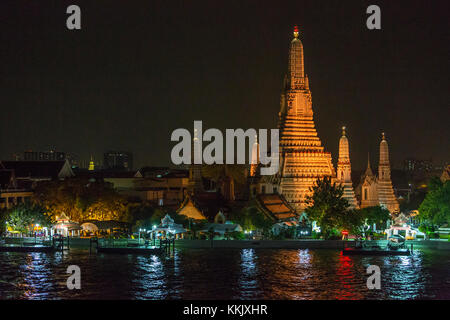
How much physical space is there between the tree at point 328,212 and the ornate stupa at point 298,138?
13955 mm

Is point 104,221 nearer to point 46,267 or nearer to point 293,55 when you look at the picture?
point 46,267

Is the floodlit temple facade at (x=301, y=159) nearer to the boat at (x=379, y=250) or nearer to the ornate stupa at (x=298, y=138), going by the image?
the ornate stupa at (x=298, y=138)

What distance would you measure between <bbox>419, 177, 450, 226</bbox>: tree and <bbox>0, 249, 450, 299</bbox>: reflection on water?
7.64 metres

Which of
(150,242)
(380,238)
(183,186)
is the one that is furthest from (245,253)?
(183,186)

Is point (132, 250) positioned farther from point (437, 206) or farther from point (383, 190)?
point (383, 190)

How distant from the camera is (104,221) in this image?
75.6 meters

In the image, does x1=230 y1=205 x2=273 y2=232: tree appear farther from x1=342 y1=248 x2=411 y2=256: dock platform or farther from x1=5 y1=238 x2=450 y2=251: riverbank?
x1=342 y1=248 x2=411 y2=256: dock platform

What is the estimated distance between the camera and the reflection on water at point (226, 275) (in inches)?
1934

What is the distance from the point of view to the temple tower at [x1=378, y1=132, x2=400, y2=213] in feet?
310

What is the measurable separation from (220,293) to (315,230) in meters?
30.0

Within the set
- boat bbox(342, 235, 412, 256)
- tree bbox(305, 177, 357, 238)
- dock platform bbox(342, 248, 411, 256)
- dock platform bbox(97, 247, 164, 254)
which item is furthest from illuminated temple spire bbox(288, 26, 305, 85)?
dock platform bbox(97, 247, 164, 254)

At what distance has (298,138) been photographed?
93812mm

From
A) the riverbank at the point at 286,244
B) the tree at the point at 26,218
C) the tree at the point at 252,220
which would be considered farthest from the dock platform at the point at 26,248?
the tree at the point at 252,220

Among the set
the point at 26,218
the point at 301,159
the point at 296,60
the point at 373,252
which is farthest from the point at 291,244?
the point at 296,60
